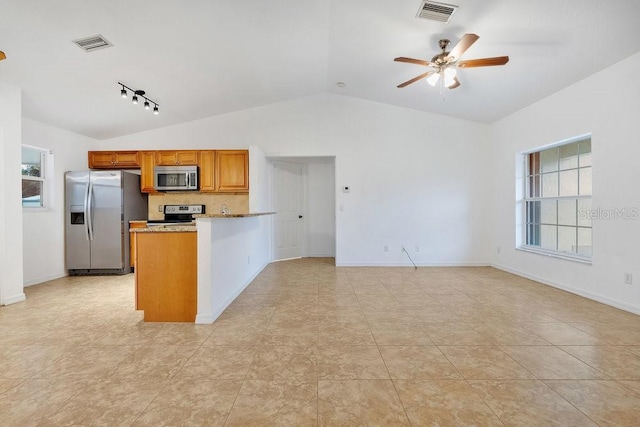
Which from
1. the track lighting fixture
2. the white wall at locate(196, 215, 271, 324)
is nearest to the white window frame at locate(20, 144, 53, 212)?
the track lighting fixture

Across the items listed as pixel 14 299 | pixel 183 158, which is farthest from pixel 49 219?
pixel 183 158

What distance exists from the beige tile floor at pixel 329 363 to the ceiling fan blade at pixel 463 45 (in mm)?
2541

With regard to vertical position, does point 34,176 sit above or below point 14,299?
above

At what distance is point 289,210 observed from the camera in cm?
626

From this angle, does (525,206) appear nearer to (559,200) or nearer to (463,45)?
(559,200)

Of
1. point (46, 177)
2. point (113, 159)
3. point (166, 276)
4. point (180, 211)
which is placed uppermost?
point (113, 159)

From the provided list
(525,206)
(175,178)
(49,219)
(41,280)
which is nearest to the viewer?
(41,280)

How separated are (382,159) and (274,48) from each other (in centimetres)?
277

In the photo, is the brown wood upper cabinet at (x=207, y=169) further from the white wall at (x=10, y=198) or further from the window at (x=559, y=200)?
the window at (x=559, y=200)

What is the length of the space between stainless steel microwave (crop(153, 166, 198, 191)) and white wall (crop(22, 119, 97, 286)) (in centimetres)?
137

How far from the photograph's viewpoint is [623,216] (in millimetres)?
2951

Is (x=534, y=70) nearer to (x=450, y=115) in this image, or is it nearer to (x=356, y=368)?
(x=450, y=115)

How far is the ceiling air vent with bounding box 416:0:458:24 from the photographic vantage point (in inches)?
102

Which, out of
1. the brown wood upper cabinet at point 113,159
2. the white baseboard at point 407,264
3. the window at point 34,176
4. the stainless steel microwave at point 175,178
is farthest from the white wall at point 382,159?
the window at point 34,176
